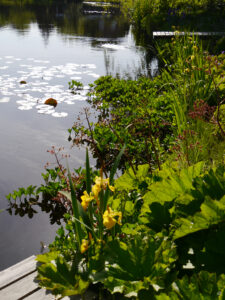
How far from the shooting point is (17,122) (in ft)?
18.7

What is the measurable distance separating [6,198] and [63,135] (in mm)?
1766

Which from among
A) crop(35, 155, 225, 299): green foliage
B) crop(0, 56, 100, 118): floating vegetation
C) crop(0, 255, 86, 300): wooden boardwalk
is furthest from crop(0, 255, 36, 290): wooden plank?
crop(0, 56, 100, 118): floating vegetation

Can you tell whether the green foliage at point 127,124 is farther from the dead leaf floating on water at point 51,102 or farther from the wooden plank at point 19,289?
the wooden plank at point 19,289

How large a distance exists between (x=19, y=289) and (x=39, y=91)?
581cm

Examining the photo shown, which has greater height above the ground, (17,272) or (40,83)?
(40,83)

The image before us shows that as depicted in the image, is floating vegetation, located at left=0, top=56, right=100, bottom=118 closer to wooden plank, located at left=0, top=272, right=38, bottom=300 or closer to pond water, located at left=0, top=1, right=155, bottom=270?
pond water, located at left=0, top=1, right=155, bottom=270

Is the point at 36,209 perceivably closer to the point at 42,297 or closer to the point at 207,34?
the point at 42,297

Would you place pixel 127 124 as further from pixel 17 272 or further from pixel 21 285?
pixel 21 285

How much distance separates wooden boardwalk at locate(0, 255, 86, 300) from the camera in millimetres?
1768

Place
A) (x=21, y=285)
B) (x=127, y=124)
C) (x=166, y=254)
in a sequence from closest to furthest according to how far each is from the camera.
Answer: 1. (x=166, y=254)
2. (x=21, y=285)
3. (x=127, y=124)

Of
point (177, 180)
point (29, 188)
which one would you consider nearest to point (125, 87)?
point (29, 188)

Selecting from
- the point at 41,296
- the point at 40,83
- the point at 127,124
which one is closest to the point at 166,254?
the point at 41,296

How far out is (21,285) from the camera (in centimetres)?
187

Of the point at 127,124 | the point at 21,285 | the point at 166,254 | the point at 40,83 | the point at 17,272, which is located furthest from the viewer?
the point at 40,83
